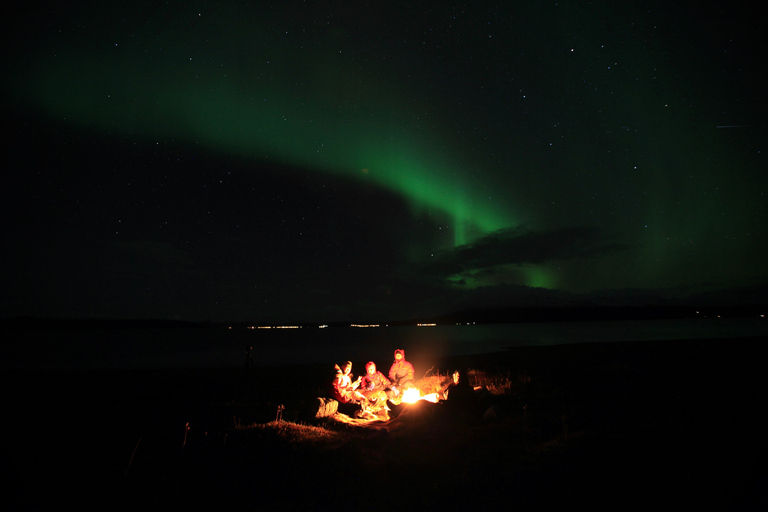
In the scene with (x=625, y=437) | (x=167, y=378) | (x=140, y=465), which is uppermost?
(x=625, y=437)

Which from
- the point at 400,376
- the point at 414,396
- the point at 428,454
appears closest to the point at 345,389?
the point at 400,376

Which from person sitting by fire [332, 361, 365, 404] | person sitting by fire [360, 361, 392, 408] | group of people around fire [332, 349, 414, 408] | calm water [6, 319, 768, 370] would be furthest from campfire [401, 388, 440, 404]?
calm water [6, 319, 768, 370]

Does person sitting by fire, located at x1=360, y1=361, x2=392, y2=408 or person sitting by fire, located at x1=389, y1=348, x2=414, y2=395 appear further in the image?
person sitting by fire, located at x1=389, y1=348, x2=414, y2=395

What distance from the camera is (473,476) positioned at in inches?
271

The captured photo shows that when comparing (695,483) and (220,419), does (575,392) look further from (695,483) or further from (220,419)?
(220,419)

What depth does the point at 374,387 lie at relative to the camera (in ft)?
37.7

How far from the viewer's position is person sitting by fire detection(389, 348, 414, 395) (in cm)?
1184

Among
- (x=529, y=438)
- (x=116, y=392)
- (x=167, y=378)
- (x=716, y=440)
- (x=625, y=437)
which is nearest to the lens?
(x=716, y=440)

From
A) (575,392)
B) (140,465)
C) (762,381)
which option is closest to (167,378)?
(140,465)

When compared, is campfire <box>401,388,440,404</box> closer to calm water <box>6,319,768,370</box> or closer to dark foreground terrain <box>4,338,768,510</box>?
dark foreground terrain <box>4,338,768,510</box>

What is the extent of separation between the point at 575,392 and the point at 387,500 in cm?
954

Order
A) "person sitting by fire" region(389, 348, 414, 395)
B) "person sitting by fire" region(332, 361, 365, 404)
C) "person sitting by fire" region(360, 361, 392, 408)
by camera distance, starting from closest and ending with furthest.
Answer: "person sitting by fire" region(360, 361, 392, 408) < "person sitting by fire" region(332, 361, 365, 404) < "person sitting by fire" region(389, 348, 414, 395)

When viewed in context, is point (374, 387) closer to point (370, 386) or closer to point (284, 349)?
point (370, 386)

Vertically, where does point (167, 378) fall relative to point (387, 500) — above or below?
below
